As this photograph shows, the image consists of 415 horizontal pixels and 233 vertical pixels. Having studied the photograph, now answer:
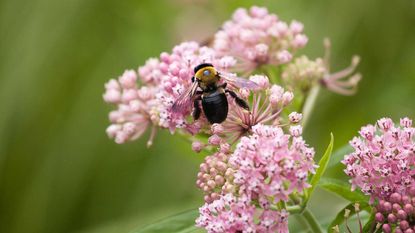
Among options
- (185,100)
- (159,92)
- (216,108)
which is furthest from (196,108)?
(159,92)

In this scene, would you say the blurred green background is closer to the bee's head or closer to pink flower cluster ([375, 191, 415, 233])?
the bee's head

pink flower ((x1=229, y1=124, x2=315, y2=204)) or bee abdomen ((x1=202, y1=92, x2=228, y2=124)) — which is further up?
bee abdomen ((x1=202, y1=92, x2=228, y2=124))

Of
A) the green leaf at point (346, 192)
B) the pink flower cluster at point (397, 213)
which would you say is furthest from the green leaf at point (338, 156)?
the pink flower cluster at point (397, 213)

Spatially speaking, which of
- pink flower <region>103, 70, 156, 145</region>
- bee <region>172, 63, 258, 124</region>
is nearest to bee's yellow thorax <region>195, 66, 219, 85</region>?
bee <region>172, 63, 258, 124</region>

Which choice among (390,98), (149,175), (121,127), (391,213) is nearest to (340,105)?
(390,98)

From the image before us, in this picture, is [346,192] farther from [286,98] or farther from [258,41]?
[258,41]
